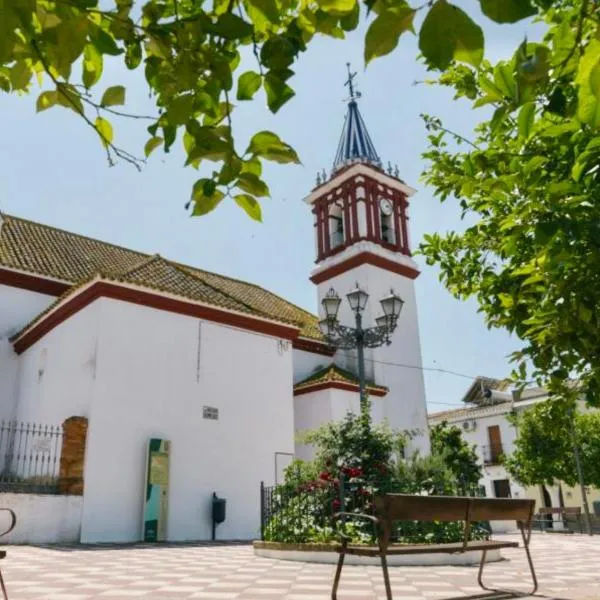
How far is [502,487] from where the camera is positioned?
36875 millimetres

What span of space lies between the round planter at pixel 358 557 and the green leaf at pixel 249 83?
758 cm

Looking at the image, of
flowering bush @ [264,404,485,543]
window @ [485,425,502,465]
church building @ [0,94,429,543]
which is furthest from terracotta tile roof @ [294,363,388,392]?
window @ [485,425,502,465]

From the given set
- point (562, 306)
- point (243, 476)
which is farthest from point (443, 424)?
point (562, 306)

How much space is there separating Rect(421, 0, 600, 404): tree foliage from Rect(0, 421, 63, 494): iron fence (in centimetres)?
1079

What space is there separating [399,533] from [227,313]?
27.8 ft

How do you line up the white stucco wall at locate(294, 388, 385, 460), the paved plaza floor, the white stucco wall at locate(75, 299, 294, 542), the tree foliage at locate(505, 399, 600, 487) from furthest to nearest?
1. the tree foliage at locate(505, 399, 600, 487)
2. the white stucco wall at locate(294, 388, 385, 460)
3. the white stucco wall at locate(75, 299, 294, 542)
4. the paved plaza floor

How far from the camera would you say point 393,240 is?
24516 millimetres

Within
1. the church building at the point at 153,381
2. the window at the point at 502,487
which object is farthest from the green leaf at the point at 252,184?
the window at the point at 502,487

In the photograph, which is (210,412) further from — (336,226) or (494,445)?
(494,445)

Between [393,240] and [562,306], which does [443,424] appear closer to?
[393,240]

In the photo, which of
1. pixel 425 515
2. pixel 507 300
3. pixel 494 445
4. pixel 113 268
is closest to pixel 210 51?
pixel 507 300

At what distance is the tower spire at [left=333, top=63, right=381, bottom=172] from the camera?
25453 mm

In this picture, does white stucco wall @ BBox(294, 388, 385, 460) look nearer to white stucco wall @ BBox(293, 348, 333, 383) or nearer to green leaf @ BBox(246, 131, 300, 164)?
white stucco wall @ BBox(293, 348, 333, 383)

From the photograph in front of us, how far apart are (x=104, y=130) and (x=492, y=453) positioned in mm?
39964
